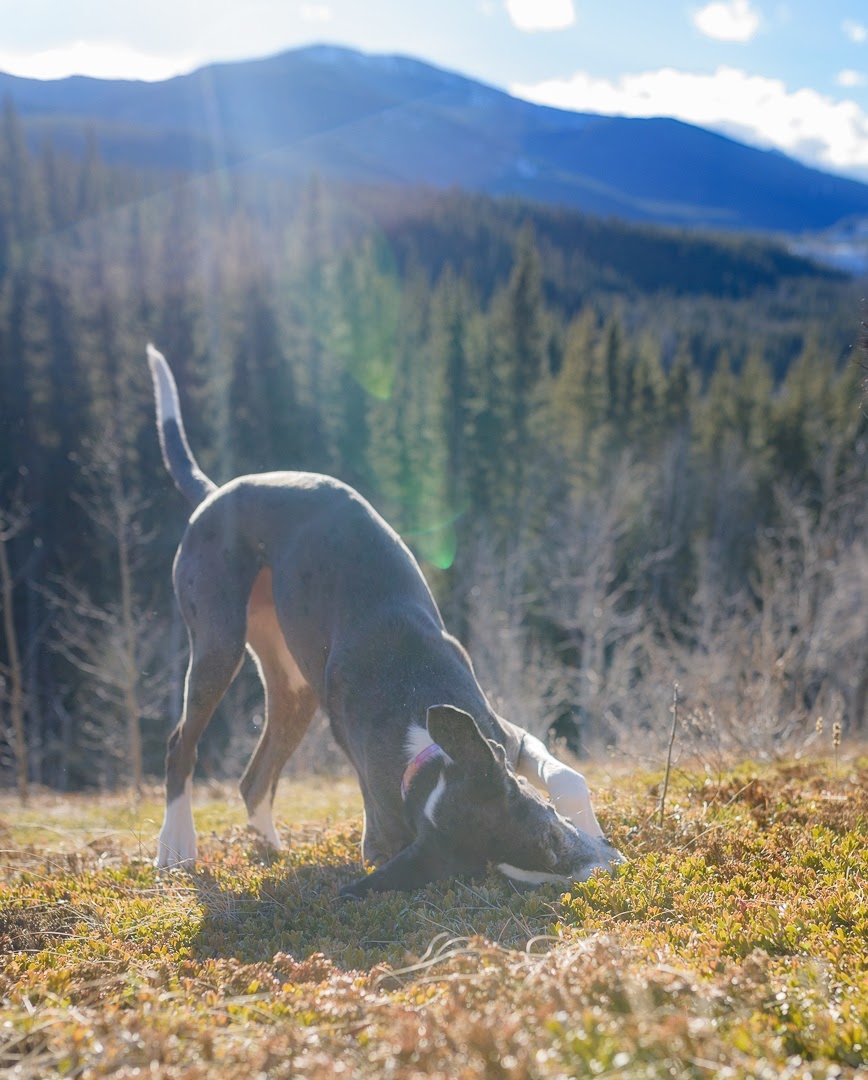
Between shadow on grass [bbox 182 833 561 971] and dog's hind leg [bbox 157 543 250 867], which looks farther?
dog's hind leg [bbox 157 543 250 867]

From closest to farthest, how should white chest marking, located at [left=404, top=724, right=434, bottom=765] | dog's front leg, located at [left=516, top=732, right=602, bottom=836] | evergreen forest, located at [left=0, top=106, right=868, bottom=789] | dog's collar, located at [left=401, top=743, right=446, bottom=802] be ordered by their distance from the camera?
1. dog's collar, located at [left=401, top=743, right=446, bottom=802]
2. white chest marking, located at [left=404, top=724, right=434, bottom=765]
3. dog's front leg, located at [left=516, top=732, right=602, bottom=836]
4. evergreen forest, located at [left=0, top=106, right=868, bottom=789]

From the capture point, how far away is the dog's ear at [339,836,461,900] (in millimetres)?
3834

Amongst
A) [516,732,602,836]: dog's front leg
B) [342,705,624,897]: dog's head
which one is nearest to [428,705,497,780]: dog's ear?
[342,705,624,897]: dog's head

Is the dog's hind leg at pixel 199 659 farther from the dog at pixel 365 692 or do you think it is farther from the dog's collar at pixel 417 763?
the dog's collar at pixel 417 763

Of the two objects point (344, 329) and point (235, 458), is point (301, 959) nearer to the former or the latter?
point (235, 458)

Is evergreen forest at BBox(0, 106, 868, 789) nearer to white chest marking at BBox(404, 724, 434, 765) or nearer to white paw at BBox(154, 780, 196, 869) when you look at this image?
white paw at BBox(154, 780, 196, 869)

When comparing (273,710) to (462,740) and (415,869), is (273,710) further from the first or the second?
(462,740)

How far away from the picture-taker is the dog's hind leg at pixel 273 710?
588 cm

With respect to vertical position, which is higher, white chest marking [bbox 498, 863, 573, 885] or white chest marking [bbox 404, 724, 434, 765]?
white chest marking [bbox 404, 724, 434, 765]

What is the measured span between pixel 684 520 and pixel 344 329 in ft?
59.8

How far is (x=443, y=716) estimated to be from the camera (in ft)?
11.8

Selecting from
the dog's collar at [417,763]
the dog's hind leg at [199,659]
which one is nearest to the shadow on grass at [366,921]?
the dog's collar at [417,763]

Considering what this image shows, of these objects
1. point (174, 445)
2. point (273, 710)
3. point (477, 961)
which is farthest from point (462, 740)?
point (174, 445)

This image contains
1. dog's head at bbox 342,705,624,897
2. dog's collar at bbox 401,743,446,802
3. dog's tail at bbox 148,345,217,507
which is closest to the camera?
dog's head at bbox 342,705,624,897
